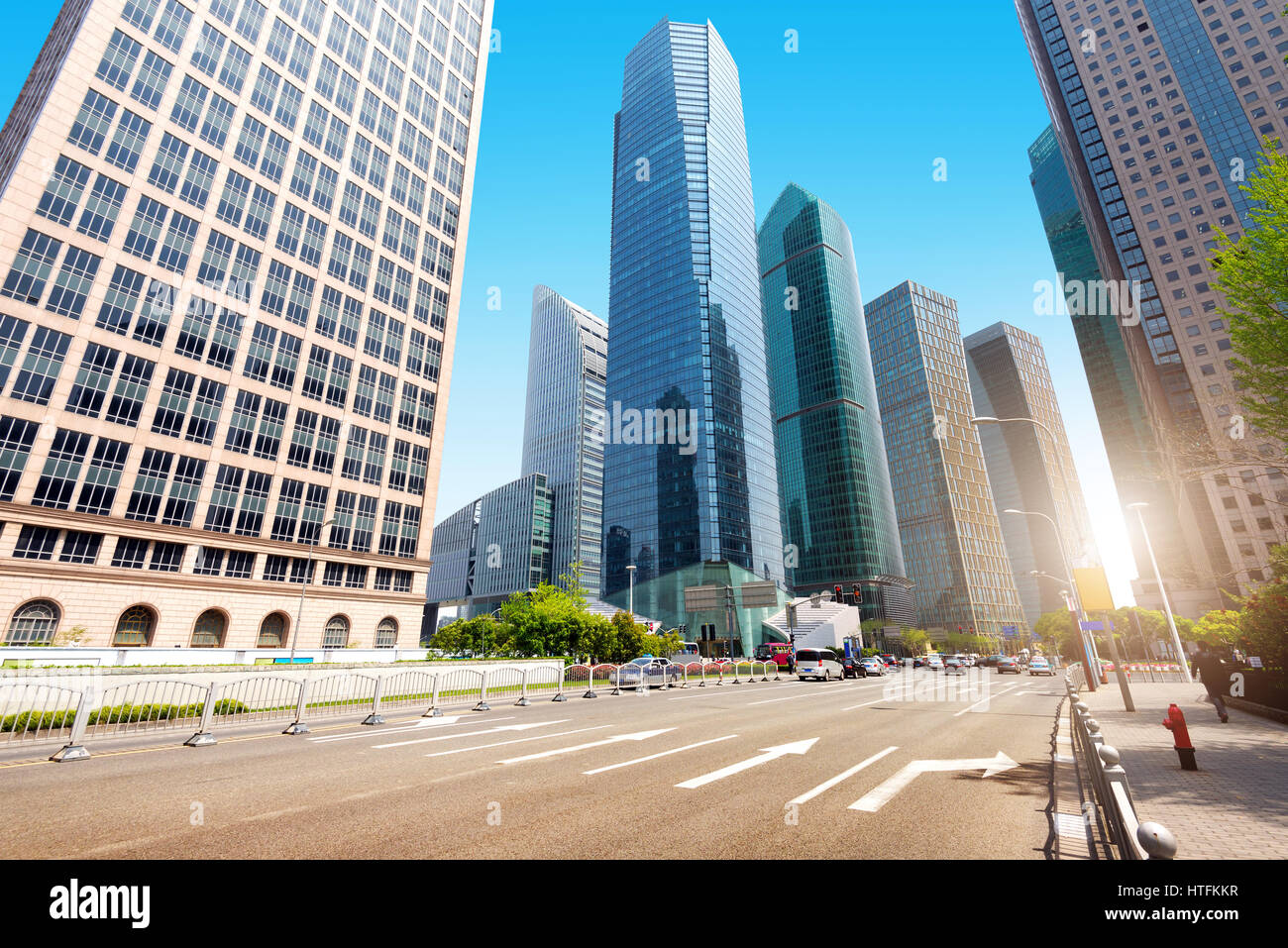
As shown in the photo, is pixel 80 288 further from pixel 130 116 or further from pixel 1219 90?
pixel 1219 90

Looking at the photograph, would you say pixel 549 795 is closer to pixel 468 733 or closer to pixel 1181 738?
pixel 468 733

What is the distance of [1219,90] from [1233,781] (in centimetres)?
12650

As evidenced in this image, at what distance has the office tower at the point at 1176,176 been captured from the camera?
250 feet

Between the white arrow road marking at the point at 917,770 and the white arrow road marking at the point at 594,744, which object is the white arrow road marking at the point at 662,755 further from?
the white arrow road marking at the point at 917,770

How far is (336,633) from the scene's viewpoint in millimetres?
46750

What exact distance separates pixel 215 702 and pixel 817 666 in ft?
113

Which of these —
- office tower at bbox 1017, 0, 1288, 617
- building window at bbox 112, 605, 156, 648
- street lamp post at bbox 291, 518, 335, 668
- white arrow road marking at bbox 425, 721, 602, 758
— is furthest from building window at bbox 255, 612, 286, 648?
office tower at bbox 1017, 0, 1288, 617

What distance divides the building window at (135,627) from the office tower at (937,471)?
159020 millimetres

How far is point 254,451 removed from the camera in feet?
148

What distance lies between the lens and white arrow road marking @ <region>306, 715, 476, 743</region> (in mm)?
12898

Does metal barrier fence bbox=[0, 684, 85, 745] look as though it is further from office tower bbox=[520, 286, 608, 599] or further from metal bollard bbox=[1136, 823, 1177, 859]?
office tower bbox=[520, 286, 608, 599]

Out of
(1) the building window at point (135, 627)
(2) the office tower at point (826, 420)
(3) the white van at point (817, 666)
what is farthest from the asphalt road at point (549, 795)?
(2) the office tower at point (826, 420)
